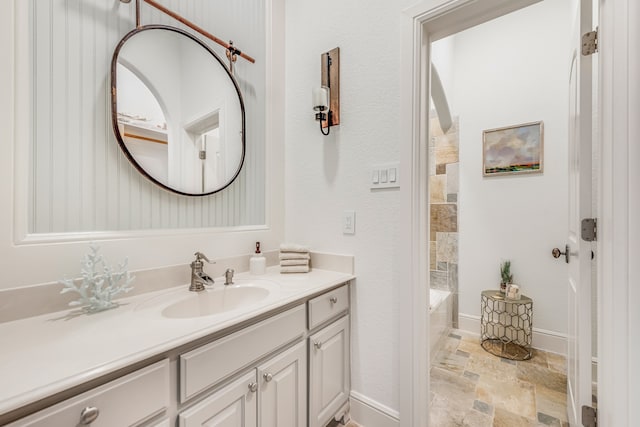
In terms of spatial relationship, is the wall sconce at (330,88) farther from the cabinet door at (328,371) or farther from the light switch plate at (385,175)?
the cabinet door at (328,371)

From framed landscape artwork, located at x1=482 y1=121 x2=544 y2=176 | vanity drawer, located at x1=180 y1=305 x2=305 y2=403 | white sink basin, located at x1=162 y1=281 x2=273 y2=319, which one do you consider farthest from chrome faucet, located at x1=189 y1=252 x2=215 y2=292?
framed landscape artwork, located at x1=482 y1=121 x2=544 y2=176

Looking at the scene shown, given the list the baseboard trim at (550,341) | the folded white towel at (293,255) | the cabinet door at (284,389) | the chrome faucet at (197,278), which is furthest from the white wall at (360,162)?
the baseboard trim at (550,341)

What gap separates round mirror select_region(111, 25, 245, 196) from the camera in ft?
3.80

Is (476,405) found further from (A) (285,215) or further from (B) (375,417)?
(A) (285,215)

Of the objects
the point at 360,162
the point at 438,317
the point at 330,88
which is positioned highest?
the point at 330,88

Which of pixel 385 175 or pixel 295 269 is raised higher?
pixel 385 175

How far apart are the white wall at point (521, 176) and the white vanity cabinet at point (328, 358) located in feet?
5.60

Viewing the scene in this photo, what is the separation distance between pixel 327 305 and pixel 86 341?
0.91 meters

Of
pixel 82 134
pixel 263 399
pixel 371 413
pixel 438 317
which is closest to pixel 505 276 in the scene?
pixel 438 317

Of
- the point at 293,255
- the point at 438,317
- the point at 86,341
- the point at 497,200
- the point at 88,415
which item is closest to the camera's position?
the point at 88,415

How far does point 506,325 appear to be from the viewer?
90.5 inches

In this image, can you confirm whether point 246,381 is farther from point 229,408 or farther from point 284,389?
point 284,389

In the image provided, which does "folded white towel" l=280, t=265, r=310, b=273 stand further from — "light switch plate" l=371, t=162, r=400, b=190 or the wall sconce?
the wall sconce

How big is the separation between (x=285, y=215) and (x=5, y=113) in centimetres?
127
